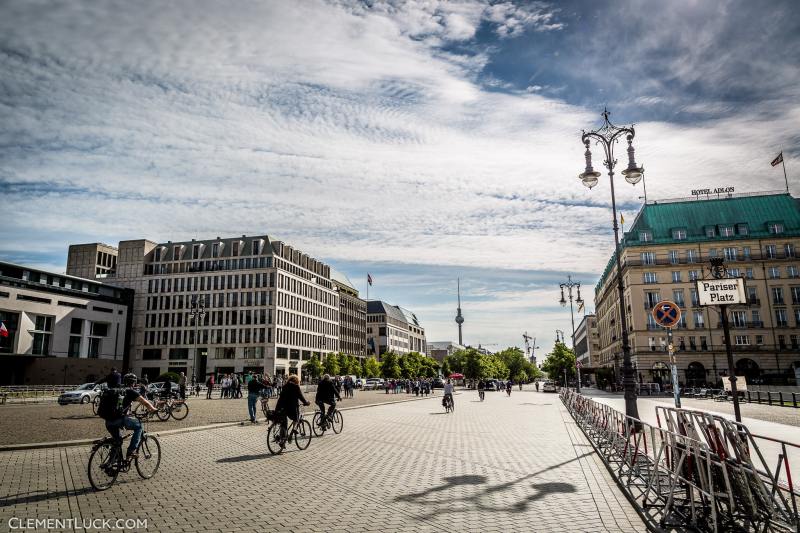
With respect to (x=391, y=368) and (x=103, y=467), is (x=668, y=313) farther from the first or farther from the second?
(x=391, y=368)

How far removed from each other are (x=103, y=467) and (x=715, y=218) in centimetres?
8187

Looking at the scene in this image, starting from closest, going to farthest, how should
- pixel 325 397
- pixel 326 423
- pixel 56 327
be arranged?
1. pixel 325 397
2. pixel 326 423
3. pixel 56 327

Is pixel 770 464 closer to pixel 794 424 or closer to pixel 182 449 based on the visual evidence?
pixel 182 449

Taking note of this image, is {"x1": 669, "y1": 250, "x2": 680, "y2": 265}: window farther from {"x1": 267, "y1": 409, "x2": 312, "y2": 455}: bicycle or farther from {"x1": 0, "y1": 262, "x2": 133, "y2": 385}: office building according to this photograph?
{"x1": 0, "y1": 262, "x2": 133, "y2": 385}: office building

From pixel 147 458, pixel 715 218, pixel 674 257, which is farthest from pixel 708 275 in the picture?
pixel 147 458

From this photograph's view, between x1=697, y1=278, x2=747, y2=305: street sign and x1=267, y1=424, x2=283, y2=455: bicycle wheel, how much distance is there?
1027 cm

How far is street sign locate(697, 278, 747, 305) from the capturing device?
10316mm

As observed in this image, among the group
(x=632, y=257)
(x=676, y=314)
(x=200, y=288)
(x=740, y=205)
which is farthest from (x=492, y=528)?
(x=200, y=288)

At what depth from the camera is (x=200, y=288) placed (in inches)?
3541

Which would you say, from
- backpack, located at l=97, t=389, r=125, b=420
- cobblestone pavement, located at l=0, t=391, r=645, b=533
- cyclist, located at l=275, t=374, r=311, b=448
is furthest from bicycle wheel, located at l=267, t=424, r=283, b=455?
backpack, located at l=97, t=389, r=125, b=420

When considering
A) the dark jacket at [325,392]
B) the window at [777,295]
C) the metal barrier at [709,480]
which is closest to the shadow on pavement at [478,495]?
the metal barrier at [709,480]

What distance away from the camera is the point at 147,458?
384 inches

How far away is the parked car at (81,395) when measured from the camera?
3031cm

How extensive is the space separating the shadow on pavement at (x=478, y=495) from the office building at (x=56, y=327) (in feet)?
212
